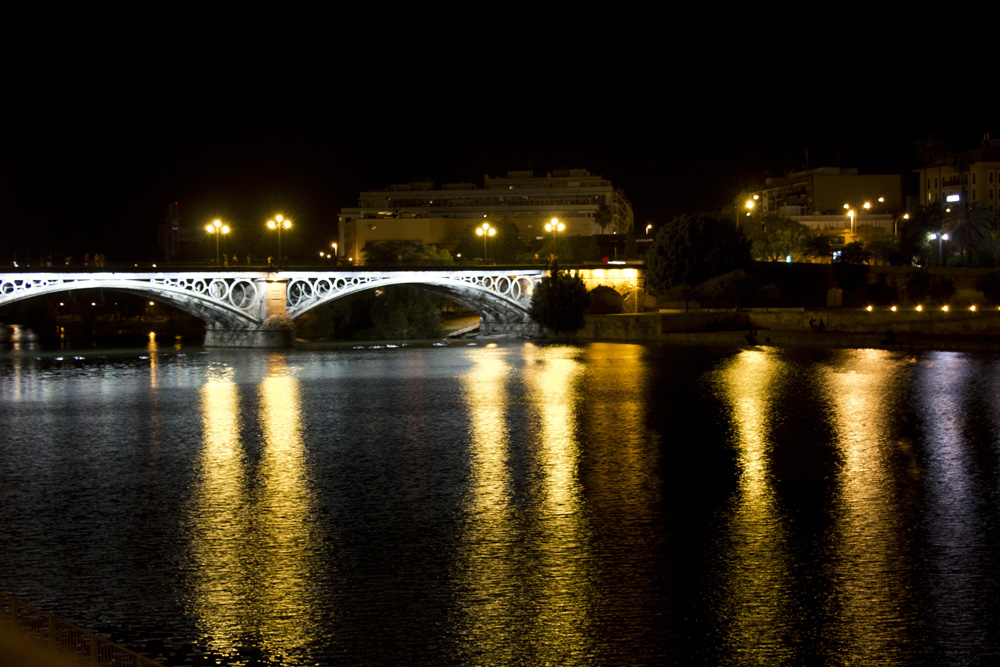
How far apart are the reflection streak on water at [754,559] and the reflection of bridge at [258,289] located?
43.0 metres

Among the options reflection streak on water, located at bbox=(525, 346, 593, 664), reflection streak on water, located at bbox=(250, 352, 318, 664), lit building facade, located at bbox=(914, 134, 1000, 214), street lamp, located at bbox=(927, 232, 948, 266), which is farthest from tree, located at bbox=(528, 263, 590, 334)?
lit building facade, located at bbox=(914, 134, 1000, 214)

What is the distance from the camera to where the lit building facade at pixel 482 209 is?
156625mm

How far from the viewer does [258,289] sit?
6725 cm

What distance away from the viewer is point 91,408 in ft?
113

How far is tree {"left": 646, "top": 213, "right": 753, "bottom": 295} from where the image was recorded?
241 feet

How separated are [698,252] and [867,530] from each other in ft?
193

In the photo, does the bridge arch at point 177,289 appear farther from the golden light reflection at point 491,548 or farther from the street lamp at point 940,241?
the street lamp at point 940,241

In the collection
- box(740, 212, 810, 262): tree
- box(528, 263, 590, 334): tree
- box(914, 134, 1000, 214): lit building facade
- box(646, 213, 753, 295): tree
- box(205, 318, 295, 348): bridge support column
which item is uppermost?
box(914, 134, 1000, 214): lit building facade

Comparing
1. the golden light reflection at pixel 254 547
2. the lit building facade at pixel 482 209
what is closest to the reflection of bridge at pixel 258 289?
the golden light reflection at pixel 254 547

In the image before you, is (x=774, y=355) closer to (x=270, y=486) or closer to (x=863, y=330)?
(x=863, y=330)

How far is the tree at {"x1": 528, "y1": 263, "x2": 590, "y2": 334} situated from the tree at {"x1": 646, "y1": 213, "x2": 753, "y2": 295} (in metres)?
7.36

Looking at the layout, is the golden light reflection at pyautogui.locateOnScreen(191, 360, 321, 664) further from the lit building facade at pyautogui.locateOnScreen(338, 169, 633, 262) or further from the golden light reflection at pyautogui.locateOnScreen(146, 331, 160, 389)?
the lit building facade at pyautogui.locateOnScreen(338, 169, 633, 262)

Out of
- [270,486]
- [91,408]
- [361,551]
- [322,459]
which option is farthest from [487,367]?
[361,551]

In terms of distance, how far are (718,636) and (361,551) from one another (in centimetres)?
594
